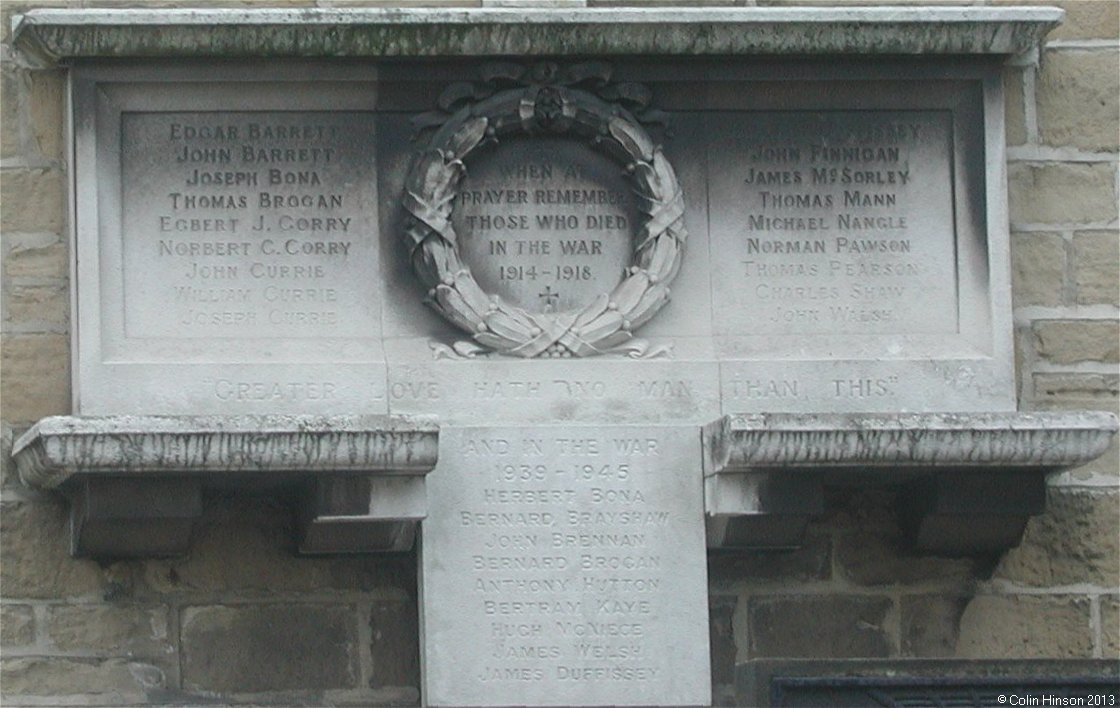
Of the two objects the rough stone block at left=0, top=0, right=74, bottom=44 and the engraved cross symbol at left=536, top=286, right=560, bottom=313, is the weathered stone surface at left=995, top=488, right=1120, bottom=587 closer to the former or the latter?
the engraved cross symbol at left=536, top=286, right=560, bottom=313

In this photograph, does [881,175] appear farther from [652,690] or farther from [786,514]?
[652,690]

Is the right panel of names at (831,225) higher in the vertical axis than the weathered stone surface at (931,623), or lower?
higher

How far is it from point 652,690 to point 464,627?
49 centimetres

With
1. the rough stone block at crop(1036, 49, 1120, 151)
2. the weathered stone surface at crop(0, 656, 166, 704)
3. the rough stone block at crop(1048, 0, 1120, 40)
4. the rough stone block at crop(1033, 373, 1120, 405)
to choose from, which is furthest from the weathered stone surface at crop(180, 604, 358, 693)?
the rough stone block at crop(1048, 0, 1120, 40)

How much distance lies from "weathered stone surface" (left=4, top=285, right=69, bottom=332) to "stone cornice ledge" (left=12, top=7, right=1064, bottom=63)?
1.93ft

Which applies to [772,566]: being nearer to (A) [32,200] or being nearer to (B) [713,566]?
(B) [713,566]

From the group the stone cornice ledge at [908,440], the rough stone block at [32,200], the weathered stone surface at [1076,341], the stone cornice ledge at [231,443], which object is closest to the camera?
the stone cornice ledge at [231,443]

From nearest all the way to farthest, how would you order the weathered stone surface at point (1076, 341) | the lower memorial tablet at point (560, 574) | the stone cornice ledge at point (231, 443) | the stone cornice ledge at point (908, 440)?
the stone cornice ledge at point (231, 443) < the stone cornice ledge at point (908, 440) < the lower memorial tablet at point (560, 574) < the weathered stone surface at point (1076, 341)

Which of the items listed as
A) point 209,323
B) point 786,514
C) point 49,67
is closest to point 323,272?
point 209,323

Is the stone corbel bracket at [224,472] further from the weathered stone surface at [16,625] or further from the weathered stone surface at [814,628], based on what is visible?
the weathered stone surface at [814,628]

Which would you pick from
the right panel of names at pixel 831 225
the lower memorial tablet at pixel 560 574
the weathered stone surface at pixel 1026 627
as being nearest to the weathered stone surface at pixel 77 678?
the lower memorial tablet at pixel 560 574

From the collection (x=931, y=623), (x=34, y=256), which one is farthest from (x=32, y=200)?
(x=931, y=623)

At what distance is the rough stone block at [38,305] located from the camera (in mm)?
7145

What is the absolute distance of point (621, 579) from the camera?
7.03 meters
